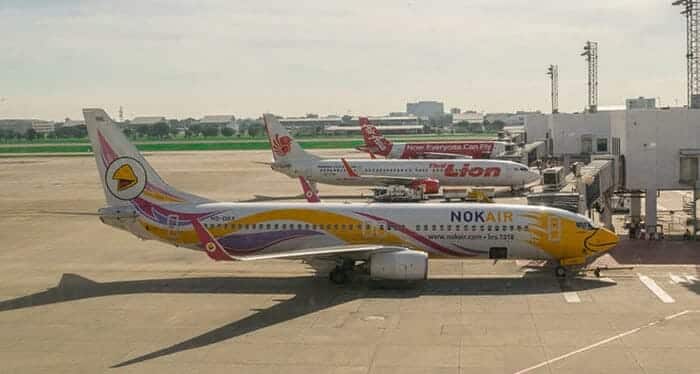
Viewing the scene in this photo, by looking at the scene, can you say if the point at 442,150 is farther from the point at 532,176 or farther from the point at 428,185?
the point at 428,185

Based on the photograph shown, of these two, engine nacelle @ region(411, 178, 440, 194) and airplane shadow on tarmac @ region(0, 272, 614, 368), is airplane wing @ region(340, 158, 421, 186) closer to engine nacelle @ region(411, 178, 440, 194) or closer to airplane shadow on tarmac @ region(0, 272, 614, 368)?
engine nacelle @ region(411, 178, 440, 194)

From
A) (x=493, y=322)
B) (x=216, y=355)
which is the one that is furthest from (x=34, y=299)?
(x=493, y=322)

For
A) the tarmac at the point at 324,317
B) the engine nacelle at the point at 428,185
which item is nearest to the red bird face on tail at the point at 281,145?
the engine nacelle at the point at 428,185

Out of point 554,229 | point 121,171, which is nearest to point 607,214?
point 554,229

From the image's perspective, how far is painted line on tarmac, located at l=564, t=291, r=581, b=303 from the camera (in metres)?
31.4

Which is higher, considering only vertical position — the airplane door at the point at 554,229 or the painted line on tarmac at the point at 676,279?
the airplane door at the point at 554,229

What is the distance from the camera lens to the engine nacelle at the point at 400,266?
3309cm

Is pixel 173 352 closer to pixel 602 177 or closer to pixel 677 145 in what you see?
pixel 602 177

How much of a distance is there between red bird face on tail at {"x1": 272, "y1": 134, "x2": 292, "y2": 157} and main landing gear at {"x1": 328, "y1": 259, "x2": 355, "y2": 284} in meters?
40.0

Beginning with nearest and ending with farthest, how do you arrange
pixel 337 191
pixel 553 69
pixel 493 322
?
pixel 493 322 → pixel 337 191 → pixel 553 69

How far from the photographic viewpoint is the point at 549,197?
40.6m

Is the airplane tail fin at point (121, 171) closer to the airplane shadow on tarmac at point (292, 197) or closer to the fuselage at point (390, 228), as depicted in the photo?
the fuselage at point (390, 228)

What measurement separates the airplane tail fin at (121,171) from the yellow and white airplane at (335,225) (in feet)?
0.15

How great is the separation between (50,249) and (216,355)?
2487cm
